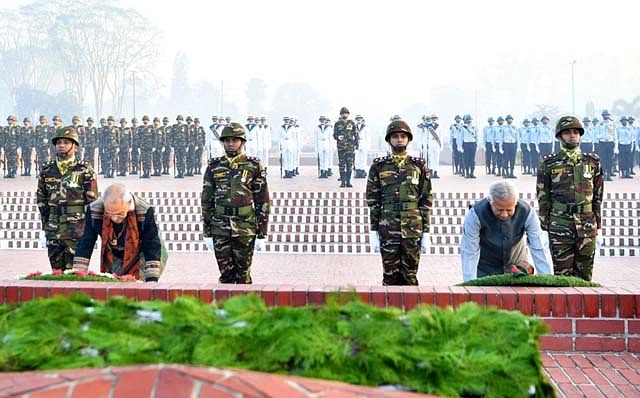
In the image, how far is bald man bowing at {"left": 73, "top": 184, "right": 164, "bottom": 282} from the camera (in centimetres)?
464

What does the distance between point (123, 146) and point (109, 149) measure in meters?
0.44

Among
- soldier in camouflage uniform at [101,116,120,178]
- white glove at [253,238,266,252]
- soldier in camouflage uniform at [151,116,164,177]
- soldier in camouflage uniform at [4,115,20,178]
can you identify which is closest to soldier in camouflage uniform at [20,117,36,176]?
soldier in camouflage uniform at [4,115,20,178]

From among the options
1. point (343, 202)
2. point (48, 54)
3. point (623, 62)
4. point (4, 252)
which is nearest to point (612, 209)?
point (343, 202)

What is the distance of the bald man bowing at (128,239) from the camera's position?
4637 mm

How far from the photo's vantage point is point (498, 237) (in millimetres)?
4543

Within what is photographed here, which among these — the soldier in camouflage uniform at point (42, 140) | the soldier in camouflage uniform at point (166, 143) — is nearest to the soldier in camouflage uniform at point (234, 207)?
the soldier in camouflage uniform at point (166, 143)

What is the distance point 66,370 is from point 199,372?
0.39 meters

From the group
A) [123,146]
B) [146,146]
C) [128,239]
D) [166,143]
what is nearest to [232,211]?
[128,239]

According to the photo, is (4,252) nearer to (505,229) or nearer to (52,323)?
(505,229)

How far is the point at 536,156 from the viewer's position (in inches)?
768

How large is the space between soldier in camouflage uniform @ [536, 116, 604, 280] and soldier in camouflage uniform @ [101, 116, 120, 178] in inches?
632

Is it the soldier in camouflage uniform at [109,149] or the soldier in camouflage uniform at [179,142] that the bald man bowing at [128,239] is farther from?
the soldier in camouflage uniform at [109,149]

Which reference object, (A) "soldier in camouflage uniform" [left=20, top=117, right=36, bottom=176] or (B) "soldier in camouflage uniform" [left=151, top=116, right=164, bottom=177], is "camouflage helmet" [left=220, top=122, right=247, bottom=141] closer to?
(B) "soldier in camouflage uniform" [left=151, top=116, right=164, bottom=177]

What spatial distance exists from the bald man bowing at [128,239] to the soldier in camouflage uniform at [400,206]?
1.82m
